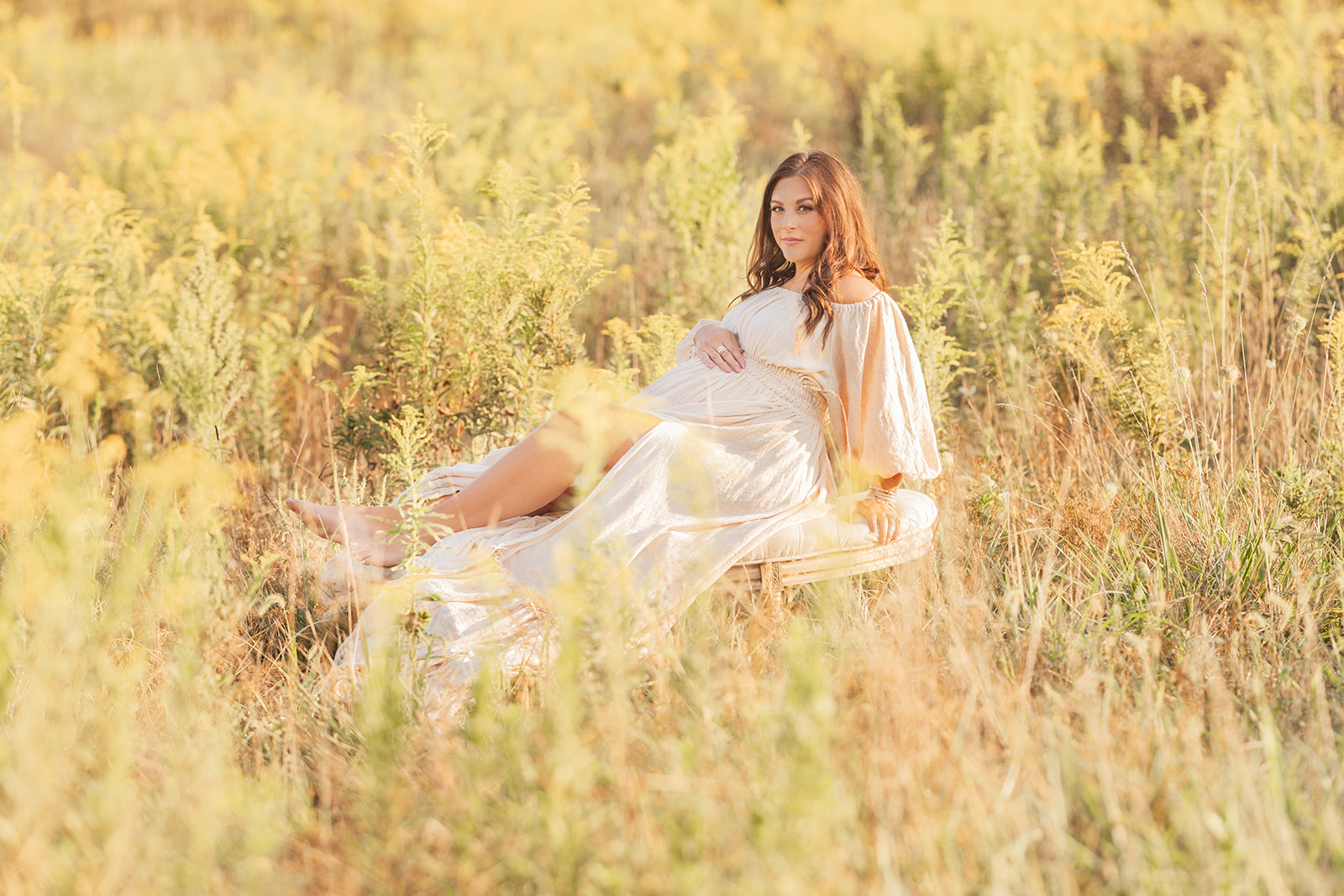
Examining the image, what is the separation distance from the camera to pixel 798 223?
3.01 metres

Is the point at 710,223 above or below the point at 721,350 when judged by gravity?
above

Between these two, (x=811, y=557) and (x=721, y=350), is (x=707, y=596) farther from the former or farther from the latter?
(x=721, y=350)

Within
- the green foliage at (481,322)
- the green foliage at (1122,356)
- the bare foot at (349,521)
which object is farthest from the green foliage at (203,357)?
the green foliage at (1122,356)

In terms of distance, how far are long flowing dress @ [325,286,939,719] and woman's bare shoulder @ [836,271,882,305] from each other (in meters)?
0.04

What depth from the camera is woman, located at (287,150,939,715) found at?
236cm

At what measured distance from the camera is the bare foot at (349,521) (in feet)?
8.66

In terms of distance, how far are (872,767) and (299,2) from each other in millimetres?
13388

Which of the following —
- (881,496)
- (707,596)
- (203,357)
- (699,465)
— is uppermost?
(203,357)

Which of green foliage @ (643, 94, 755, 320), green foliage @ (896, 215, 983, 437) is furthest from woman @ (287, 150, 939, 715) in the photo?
green foliage @ (643, 94, 755, 320)

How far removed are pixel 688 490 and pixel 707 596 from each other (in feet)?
0.99

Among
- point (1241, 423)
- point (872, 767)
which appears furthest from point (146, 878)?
point (1241, 423)

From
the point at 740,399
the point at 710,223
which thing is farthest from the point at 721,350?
the point at 710,223

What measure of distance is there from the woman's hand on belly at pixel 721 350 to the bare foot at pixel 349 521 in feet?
3.24

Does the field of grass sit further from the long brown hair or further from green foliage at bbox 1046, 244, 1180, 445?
the long brown hair
